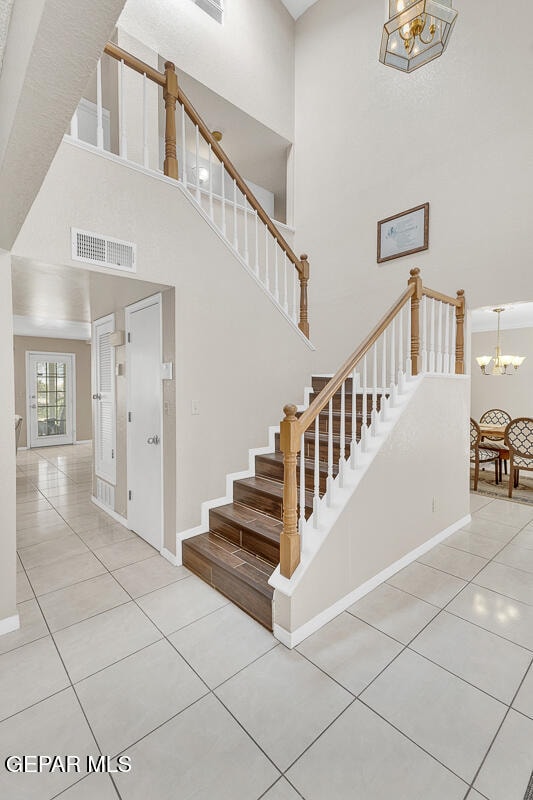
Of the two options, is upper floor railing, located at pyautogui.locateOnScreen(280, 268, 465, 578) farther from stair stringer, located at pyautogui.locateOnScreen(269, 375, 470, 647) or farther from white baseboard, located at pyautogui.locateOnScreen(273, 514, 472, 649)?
white baseboard, located at pyautogui.locateOnScreen(273, 514, 472, 649)

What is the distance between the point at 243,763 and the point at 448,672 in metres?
1.12

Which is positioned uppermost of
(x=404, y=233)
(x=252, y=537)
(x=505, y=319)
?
(x=404, y=233)

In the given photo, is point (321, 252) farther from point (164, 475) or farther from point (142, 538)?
point (142, 538)

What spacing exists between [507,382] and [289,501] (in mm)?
6956

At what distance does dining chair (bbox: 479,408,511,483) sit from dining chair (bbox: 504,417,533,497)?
0.39 m

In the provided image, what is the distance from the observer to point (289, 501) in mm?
2125

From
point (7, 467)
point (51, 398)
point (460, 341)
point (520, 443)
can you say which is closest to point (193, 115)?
point (7, 467)

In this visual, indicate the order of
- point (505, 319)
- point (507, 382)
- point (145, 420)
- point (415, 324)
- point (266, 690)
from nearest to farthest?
1. point (266, 690)
2. point (415, 324)
3. point (145, 420)
4. point (505, 319)
5. point (507, 382)

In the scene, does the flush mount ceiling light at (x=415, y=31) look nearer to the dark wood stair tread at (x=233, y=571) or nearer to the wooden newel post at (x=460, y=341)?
A: the wooden newel post at (x=460, y=341)

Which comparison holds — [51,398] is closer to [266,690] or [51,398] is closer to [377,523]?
[377,523]

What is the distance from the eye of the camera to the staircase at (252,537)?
2391 millimetres

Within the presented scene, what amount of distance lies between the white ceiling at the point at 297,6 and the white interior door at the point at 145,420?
559 centimetres

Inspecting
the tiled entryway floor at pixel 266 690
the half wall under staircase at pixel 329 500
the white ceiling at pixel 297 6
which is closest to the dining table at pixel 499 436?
the half wall under staircase at pixel 329 500

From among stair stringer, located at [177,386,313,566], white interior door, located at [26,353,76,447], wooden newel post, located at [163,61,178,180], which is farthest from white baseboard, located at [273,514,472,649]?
white interior door, located at [26,353,76,447]
